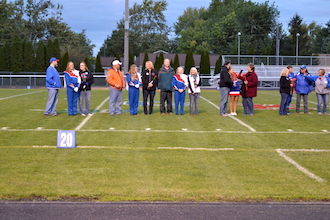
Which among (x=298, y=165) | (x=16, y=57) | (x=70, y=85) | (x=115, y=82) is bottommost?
(x=298, y=165)

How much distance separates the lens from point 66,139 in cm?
1016

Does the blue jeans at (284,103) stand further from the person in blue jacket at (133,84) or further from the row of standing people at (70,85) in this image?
the row of standing people at (70,85)

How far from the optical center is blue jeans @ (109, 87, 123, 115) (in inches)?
645

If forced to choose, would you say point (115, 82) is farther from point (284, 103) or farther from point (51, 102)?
point (284, 103)

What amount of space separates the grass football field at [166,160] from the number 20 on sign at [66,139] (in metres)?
0.29

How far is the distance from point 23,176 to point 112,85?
8837mm

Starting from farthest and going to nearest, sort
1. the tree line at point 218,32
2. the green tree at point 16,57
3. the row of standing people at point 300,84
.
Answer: the tree line at point 218,32
the green tree at point 16,57
the row of standing people at point 300,84

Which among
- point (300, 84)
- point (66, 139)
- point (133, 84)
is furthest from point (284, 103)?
point (66, 139)

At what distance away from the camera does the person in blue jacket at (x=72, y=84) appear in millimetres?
15953

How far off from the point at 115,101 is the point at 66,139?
663cm

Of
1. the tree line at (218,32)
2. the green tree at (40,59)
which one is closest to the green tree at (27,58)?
the green tree at (40,59)

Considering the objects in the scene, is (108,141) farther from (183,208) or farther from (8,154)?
(183,208)

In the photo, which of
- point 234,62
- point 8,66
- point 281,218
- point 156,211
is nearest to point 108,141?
point 156,211

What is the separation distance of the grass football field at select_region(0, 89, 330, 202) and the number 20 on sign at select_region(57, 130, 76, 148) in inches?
11.6
